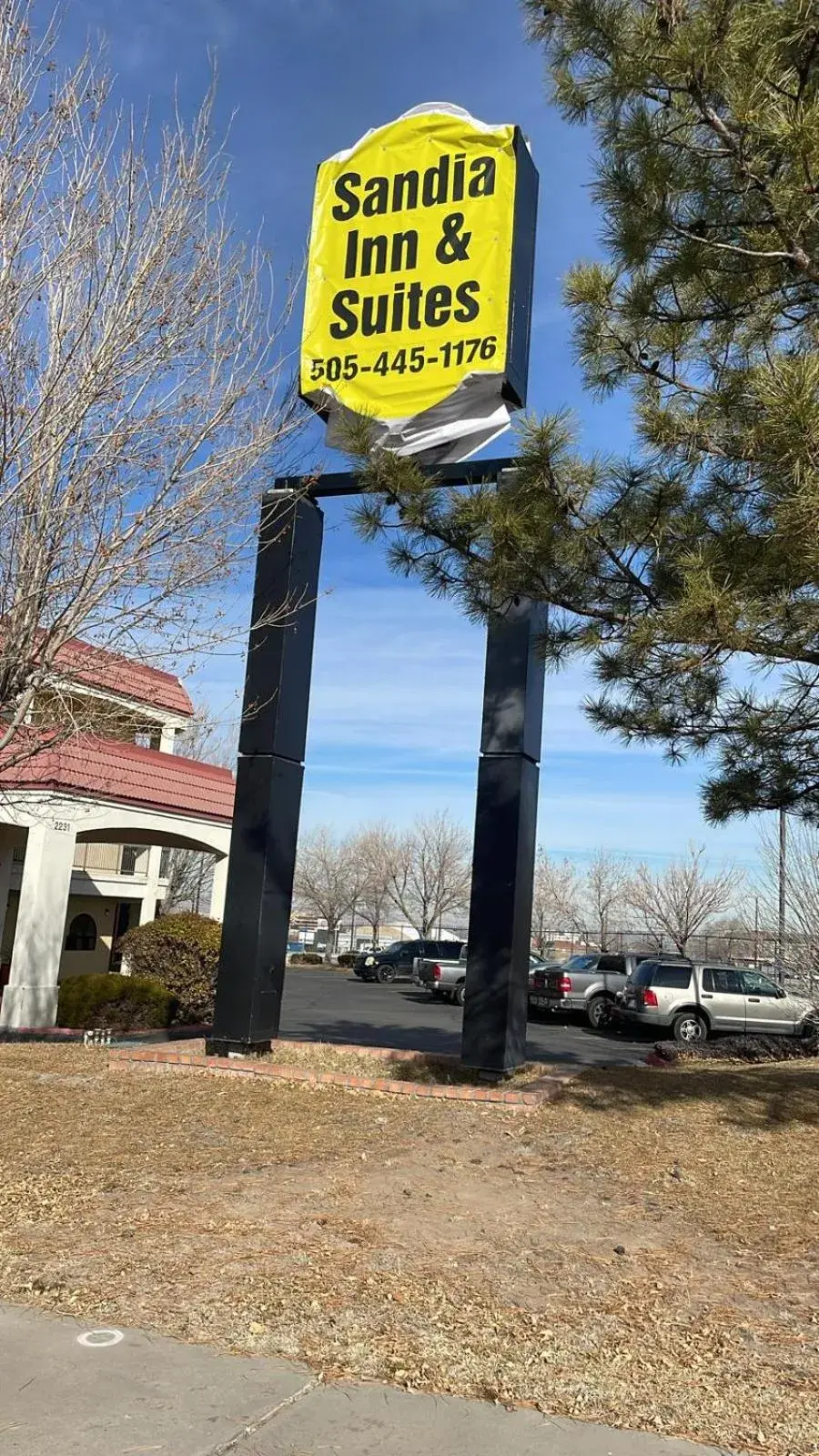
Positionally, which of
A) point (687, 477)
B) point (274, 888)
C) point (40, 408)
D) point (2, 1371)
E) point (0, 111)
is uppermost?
point (0, 111)

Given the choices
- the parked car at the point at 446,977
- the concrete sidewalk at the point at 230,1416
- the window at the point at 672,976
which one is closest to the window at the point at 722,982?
the window at the point at 672,976

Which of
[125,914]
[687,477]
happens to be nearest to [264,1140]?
[687,477]

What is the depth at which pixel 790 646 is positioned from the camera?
20.5 ft

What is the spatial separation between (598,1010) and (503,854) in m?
14.7

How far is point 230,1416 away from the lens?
3.40 meters

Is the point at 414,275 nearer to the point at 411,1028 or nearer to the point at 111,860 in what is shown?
the point at 411,1028

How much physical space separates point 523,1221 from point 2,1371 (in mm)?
2780

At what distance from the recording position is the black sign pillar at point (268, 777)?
32.9ft

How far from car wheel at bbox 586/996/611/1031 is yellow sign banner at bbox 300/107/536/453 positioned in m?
16.3

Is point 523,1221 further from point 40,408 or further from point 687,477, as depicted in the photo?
point 40,408

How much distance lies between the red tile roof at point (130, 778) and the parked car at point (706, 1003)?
8446mm

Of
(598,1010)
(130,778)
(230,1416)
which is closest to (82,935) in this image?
(130,778)

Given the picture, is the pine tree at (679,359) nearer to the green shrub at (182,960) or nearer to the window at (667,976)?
the green shrub at (182,960)

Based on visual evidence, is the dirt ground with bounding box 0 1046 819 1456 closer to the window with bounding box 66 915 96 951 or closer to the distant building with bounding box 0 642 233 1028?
the distant building with bounding box 0 642 233 1028
